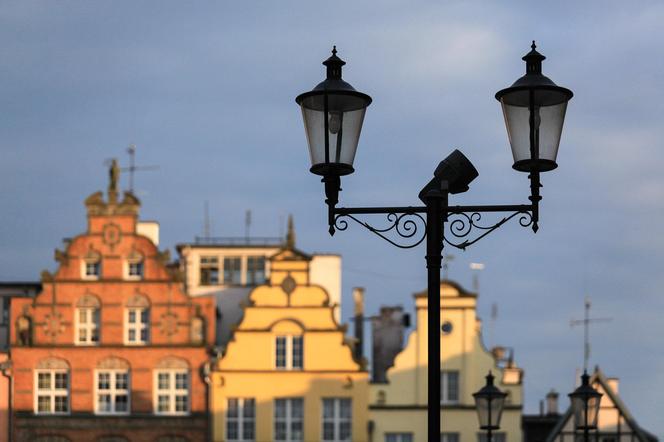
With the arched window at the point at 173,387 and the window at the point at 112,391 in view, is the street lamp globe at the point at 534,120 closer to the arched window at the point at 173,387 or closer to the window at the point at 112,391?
the arched window at the point at 173,387

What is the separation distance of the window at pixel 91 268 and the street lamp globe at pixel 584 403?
25.4 meters

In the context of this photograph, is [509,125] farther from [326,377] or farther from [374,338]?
[374,338]

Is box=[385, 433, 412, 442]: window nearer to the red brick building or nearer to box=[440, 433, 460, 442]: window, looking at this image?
box=[440, 433, 460, 442]: window

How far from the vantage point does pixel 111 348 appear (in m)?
50.1

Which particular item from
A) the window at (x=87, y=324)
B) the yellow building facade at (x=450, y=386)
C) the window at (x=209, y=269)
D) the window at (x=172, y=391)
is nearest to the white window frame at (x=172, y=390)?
the window at (x=172, y=391)

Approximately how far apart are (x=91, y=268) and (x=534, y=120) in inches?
1581

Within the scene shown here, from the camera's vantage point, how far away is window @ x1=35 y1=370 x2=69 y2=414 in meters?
50.5

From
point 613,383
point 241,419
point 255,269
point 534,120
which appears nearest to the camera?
point 534,120

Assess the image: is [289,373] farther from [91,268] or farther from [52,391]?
[52,391]

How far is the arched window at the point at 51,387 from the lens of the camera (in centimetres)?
5041

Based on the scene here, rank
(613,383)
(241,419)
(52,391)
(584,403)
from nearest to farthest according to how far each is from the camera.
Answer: (584,403)
(241,419)
(52,391)
(613,383)

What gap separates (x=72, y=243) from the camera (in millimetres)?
50625

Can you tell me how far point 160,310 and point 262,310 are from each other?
129 inches

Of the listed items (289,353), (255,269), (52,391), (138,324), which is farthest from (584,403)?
(255,269)
